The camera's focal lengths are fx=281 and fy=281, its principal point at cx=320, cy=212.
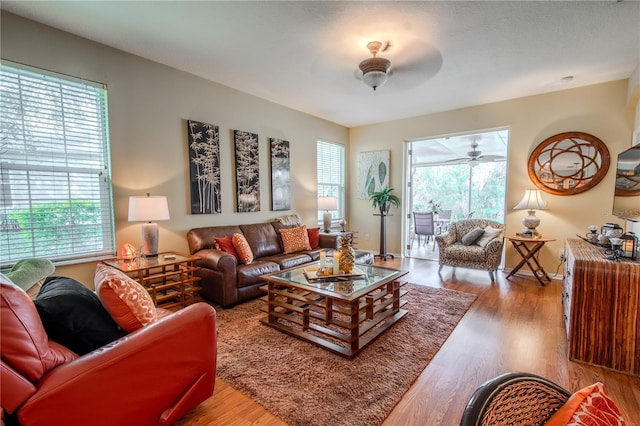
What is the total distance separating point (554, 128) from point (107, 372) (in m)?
5.43

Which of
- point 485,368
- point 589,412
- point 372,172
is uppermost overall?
→ point 372,172

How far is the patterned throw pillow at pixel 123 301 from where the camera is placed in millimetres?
1375

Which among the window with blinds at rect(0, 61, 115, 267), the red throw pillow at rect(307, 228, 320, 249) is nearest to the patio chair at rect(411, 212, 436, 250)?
the red throw pillow at rect(307, 228, 320, 249)

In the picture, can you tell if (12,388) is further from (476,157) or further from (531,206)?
(476,157)

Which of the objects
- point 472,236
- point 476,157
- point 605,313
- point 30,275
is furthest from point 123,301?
A: point 476,157

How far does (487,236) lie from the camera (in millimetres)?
4168

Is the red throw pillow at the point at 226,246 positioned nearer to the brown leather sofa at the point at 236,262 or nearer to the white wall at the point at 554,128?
the brown leather sofa at the point at 236,262

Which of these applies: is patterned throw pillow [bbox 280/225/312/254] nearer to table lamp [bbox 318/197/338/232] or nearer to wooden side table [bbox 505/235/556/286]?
table lamp [bbox 318/197/338/232]

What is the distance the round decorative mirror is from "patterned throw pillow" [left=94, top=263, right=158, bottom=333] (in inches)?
199

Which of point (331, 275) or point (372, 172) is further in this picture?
point (372, 172)

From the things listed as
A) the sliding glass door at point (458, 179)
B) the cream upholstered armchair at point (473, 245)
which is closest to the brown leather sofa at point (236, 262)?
the cream upholstered armchair at point (473, 245)

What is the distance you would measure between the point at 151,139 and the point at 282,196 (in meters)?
2.06

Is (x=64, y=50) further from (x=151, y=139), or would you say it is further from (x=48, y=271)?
(x=48, y=271)

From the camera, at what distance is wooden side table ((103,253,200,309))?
261cm
